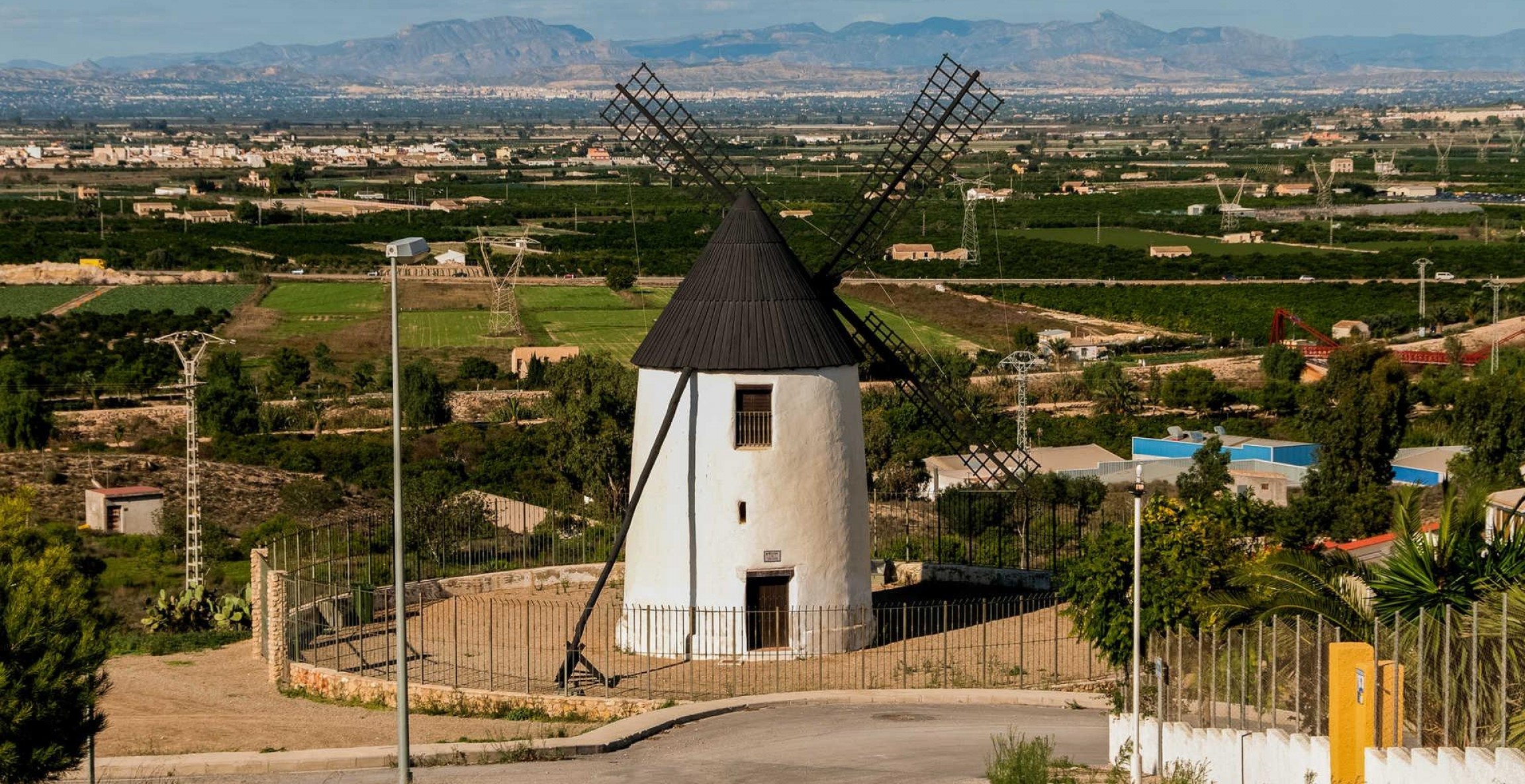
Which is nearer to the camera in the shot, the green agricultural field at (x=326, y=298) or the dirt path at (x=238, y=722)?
the dirt path at (x=238, y=722)

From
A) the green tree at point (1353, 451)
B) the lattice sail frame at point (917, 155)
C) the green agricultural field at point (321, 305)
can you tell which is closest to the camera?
the lattice sail frame at point (917, 155)

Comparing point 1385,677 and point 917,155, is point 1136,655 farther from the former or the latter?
point 917,155

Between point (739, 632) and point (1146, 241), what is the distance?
11997 centimetres

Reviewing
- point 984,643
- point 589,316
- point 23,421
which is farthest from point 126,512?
point 589,316

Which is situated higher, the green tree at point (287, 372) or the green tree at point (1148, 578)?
the green tree at point (287, 372)

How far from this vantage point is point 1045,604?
2709 centimetres

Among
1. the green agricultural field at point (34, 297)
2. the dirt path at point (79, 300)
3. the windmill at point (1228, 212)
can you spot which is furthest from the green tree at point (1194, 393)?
the windmill at point (1228, 212)

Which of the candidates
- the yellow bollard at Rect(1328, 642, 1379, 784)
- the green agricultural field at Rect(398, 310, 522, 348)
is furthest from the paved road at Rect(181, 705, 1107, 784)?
the green agricultural field at Rect(398, 310, 522, 348)

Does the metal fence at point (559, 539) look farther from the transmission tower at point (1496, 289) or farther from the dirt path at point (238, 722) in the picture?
the transmission tower at point (1496, 289)

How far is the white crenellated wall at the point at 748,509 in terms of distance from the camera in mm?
23828

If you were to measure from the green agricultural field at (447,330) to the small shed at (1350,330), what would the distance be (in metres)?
34.0

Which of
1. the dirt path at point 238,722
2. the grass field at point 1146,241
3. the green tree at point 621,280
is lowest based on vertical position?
the dirt path at point 238,722

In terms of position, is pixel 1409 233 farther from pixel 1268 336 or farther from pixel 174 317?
pixel 174 317

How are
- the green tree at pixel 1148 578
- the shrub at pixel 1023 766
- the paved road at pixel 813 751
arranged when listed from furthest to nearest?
the green tree at pixel 1148 578 → the paved road at pixel 813 751 → the shrub at pixel 1023 766
